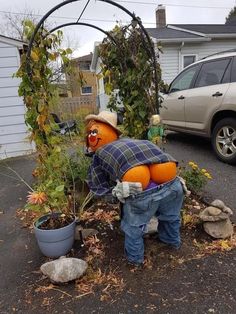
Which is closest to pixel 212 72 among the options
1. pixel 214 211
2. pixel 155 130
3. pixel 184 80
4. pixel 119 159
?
pixel 184 80

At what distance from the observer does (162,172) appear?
250 centimetres

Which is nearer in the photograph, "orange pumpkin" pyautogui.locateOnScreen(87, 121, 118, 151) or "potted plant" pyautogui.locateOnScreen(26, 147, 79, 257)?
"potted plant" pyautogui.locateOnScreen(26, 147, 79, 257)

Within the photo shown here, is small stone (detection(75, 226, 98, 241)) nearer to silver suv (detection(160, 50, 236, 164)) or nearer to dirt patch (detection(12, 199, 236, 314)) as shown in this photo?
dirt patch (detection(12, 199, 236, 314))

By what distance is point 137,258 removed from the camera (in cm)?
261

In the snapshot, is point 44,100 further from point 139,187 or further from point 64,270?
point 64,270

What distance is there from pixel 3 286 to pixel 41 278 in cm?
31

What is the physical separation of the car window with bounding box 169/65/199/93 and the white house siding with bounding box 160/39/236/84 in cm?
758

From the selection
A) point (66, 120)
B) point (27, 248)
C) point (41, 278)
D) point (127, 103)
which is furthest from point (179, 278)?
point (66, 120)

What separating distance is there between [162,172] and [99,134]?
2.64 ft

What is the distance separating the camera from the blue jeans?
2457 mm

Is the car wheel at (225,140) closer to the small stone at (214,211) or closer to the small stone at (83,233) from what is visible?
the small stone at (214,211)

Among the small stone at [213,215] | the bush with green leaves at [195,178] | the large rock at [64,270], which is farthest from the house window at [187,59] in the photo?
the large rock at [64,270]

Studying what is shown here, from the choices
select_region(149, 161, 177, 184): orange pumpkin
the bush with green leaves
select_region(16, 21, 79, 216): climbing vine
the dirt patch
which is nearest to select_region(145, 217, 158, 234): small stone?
the dirt patch

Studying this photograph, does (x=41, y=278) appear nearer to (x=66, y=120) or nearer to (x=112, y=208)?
(x=112, y=208)
